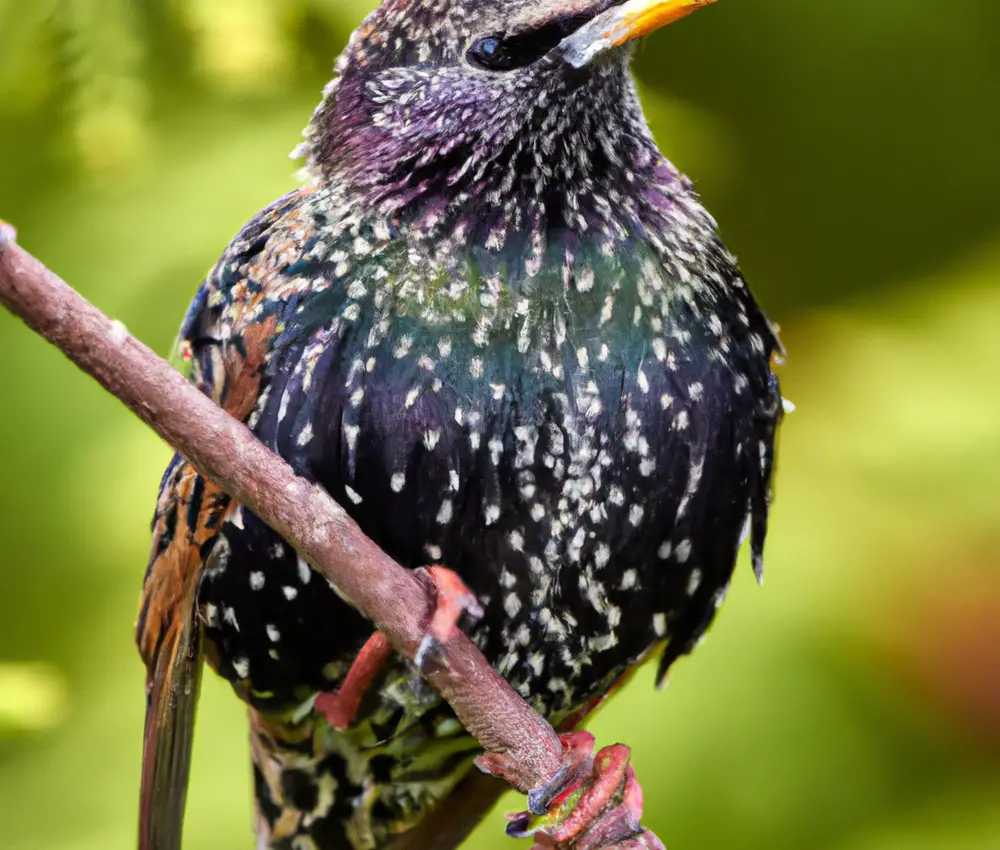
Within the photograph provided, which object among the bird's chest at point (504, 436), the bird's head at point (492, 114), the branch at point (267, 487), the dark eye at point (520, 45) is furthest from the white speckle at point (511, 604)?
the dark eye at point (520, 45)

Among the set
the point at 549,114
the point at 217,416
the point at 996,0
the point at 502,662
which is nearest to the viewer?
the point at 217,416

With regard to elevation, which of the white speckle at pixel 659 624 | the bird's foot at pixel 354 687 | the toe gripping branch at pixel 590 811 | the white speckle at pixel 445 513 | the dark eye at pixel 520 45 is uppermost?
the dark eye at pixel 520 45

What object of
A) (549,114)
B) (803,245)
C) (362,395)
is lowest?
(362,395)

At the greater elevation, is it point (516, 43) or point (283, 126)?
point (283, 126)

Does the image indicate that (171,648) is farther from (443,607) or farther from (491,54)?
(491,54)

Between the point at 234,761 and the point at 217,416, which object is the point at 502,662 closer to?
the point at 217,416

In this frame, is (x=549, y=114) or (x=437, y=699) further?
(x=437, y=699)

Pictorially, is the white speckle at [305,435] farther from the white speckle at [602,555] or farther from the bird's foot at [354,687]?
the white speckle at [602,555]

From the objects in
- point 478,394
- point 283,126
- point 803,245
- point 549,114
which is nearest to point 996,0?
point 803,245
